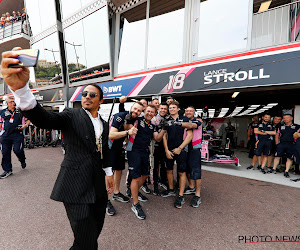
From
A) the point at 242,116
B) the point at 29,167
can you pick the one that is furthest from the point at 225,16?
the point at 242,116

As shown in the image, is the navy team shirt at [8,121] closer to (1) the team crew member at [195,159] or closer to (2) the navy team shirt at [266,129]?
(1) the team crew member at [195,159]

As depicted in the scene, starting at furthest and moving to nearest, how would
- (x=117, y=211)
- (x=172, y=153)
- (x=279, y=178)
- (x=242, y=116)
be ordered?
(x=242, y=116), (x=279, y=178), (x=172, y=153), (x=117, y=211)

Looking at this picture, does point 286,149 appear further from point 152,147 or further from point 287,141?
point 152,147

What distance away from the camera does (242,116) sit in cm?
1270

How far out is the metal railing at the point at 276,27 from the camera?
454cm

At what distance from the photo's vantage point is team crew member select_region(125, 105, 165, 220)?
249 centimetres

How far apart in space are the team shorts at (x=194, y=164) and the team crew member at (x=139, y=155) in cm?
95

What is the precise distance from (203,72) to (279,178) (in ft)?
12.9

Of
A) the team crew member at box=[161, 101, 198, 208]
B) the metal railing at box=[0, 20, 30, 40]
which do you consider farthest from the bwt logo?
the metal railing at box=[0, 20, 30, 40]

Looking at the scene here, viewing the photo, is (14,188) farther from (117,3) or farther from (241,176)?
(117,3)

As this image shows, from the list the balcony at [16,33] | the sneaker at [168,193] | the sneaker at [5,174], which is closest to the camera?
the sneaker at [168,193]

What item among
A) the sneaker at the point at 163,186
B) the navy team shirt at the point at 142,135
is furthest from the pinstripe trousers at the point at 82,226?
the sneaker at the point at 163,186

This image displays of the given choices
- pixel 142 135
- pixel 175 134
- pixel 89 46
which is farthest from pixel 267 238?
pixel 89 46

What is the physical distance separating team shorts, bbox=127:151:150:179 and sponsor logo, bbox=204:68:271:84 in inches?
149
